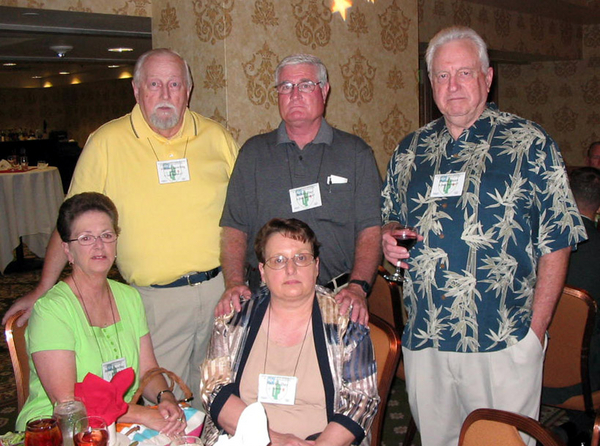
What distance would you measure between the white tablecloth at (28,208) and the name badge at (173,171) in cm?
542

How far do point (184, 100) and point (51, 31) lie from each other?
200 cm

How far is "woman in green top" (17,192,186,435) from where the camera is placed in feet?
6.73

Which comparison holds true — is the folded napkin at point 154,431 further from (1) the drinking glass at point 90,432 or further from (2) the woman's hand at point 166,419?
(1) the drinking glass at point 90,432

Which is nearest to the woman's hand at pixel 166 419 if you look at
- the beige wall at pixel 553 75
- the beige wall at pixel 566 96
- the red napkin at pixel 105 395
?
the red napkin at pixel 105 395

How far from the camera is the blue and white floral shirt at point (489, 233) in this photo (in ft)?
6.69

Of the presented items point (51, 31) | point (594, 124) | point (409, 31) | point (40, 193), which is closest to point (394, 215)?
point (409, 31)

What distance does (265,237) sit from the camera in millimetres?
2229

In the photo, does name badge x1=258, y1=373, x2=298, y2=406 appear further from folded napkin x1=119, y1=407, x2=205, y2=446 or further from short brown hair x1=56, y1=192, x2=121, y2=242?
short brown hair x1=56, y1=192, x2=121, y2=242

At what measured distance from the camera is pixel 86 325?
7.11 ft

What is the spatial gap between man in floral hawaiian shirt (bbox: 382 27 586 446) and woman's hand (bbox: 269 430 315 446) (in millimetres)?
554

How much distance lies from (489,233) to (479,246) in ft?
0.18

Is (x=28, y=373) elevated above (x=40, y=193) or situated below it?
below

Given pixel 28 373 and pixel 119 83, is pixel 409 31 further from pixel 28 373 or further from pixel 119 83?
pixel 119 83

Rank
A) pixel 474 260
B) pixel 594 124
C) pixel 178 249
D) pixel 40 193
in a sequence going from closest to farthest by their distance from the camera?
pixel 474 260 → pixel 178 249 → pixel 40 193 → pixel 594 124
